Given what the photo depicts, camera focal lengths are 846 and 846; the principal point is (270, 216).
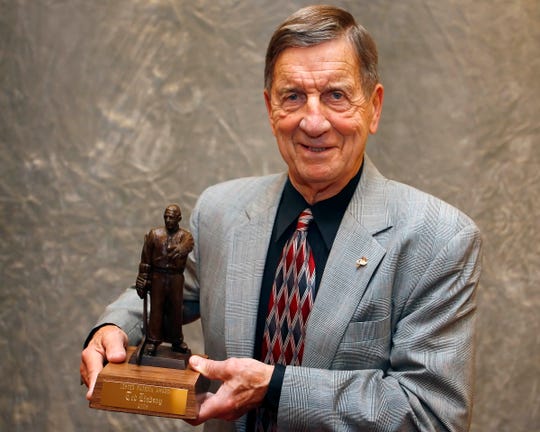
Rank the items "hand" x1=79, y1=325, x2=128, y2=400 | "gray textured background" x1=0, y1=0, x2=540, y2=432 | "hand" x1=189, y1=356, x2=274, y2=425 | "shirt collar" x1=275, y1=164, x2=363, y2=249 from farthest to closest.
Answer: "gray textured background" x1=0, y1=0, x2=540, y2=432 → "shirt collar" x1=275, y1=164, x2=363, y2=249 → "hand" x1=79, y1=325, x2=128, y2=400 → "hand" x1=189, y1=356, x2=274, y2=425

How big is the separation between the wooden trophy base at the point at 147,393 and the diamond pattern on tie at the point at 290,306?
202 mm

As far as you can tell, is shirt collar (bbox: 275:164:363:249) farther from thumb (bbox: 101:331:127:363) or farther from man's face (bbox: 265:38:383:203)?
thumb (bbox: 101:331:127:363)

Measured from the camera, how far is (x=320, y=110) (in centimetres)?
177

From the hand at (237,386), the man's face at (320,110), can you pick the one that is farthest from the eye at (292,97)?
the hand at (237,386)

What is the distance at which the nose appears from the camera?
1.76 m

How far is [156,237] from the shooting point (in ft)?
5.62

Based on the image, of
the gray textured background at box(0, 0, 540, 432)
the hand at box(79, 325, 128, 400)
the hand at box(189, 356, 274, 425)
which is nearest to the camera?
the hand at box(189, 356, 274, 425)

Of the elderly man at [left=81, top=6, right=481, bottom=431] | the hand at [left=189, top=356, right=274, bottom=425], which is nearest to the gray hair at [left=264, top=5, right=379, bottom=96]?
the elderly man at [left=81, top=6, right=481, bottom=431]

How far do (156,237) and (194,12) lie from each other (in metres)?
1.28

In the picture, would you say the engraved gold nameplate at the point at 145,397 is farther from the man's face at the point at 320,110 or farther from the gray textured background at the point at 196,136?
the gray textured background at the point at 196,136

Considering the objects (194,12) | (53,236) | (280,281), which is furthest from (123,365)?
(194,12)

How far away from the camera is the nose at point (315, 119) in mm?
1764

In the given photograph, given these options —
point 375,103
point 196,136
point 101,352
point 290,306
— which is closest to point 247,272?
point 290,306

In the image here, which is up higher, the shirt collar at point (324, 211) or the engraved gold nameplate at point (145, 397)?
the shirt collar at point (324, 211)
